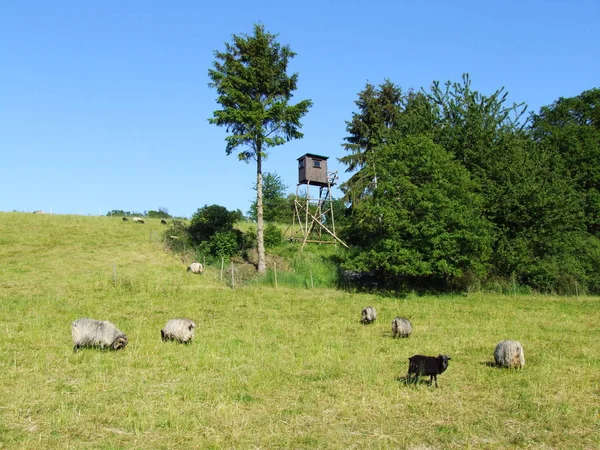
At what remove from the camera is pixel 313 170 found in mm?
43125

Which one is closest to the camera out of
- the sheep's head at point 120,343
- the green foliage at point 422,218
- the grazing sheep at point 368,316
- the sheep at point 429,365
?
the sheep at point 429,365

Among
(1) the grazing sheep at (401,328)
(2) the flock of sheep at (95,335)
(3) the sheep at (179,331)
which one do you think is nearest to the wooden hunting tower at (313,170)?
(1) the grazing sheep at (401,328)

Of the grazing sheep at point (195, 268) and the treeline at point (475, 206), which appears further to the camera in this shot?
the grazing sheep at point (195, 268)

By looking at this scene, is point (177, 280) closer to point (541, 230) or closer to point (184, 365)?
point (184, 365)

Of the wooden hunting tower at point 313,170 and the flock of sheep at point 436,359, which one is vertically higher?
the wooden hunting tower at point 313,170

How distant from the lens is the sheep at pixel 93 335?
13.7 metres

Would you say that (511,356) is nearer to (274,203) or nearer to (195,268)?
(195,268)

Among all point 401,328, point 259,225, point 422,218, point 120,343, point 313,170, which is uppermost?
Answer: point 313,170

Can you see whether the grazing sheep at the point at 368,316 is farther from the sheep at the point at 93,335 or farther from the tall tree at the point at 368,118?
the tall tree at the point at 368,118

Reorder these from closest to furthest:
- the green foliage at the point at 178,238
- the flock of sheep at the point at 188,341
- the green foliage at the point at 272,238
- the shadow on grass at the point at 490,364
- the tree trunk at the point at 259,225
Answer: the flock of sheep at the point at 188,341 < the shadow on grass at the point at 490,364 < the tree trunk at the point at 259,225 < the green foliage at the point at 178,238 < the green foliage at the point at 272,238

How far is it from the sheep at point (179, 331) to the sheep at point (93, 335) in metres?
1.71

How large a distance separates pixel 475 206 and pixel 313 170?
55.5ft

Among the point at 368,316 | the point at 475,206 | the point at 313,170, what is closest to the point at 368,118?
the point at 313,170

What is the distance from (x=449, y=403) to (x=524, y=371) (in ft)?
12.5
